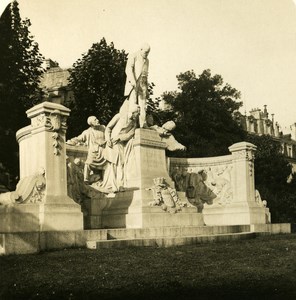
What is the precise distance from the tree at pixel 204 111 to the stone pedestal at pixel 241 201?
17.5m

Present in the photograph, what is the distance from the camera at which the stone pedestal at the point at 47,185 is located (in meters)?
13.5

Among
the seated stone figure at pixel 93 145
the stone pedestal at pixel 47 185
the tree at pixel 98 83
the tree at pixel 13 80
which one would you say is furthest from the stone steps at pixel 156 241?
the tree at pixel 98 83

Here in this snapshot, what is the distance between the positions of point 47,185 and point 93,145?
513cm

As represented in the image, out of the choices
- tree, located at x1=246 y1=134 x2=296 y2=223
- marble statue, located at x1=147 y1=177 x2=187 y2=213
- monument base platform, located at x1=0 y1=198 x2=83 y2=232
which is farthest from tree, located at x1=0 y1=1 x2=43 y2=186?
tree, located at x1=246 y1=134 x2=296 y2=223

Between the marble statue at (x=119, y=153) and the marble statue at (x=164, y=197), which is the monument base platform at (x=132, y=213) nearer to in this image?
the marble statue at (x=164, y=197)

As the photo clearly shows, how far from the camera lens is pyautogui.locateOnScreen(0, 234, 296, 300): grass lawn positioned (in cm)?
840

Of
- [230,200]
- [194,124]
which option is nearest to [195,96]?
[194,124]

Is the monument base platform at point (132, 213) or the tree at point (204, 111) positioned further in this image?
the tree at point (204, 111)

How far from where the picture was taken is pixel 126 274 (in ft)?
31.9

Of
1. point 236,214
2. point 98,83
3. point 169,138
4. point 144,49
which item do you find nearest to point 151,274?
point 144,49

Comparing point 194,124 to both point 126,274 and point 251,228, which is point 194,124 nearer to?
point 251,228

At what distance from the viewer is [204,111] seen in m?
43.0

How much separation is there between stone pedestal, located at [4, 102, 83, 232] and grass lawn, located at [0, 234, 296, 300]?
4.86ft

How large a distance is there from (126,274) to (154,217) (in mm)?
7426
